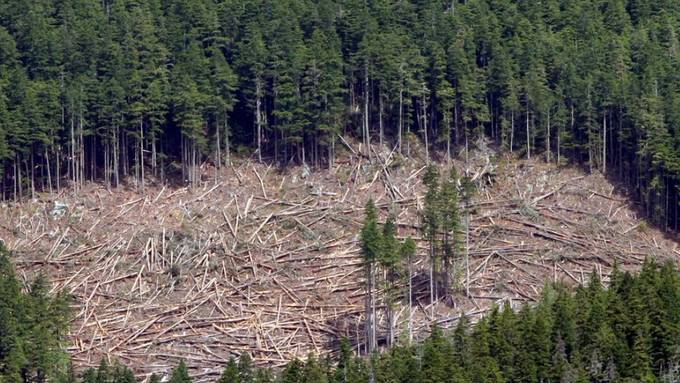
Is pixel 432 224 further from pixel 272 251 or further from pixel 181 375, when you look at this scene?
pixel 181 375

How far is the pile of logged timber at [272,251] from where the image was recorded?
90812 millimetres

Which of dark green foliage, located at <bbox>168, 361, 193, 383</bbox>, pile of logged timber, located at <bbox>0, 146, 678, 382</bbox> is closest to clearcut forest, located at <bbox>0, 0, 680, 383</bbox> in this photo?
pile of logged timber, located at <bbox>0, 146, 678, 382</bbox>

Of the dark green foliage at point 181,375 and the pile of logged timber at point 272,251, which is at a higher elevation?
the pile of logged timber at point 272,251

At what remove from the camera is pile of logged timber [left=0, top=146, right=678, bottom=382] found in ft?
298

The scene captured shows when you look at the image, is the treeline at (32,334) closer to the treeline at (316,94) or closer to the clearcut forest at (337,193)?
the clearcut forest at (337,193)

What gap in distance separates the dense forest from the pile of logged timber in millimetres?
3431

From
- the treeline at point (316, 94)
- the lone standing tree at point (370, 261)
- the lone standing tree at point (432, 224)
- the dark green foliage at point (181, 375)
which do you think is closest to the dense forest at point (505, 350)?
the dark green foliage at point (181, 375)

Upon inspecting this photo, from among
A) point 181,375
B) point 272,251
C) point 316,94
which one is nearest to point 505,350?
point 181,375

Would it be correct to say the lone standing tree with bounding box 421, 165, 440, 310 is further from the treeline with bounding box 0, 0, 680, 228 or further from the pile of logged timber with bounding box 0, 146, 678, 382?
the treeline with bounding box 0, 0, 680, 228

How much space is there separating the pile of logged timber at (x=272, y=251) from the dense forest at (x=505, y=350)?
135 inches

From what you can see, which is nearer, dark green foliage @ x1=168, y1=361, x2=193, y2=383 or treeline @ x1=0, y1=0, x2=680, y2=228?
dark green foliage @ x1=168, y1=361, x2=193, y2=383

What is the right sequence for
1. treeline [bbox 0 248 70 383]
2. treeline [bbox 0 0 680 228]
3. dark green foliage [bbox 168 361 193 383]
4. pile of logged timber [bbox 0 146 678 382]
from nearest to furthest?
dark green foliage [bbox 168 361 193 383]
treeline [bbox 0 248 70 383]
pile of logged timber [bbox 0 146 678 382]
treeline [bbox 0 0 680 228]

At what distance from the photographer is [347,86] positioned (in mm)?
110562

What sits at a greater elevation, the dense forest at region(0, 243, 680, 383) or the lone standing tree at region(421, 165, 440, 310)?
the lone standing tree at region(421, 165, 440, 310)
